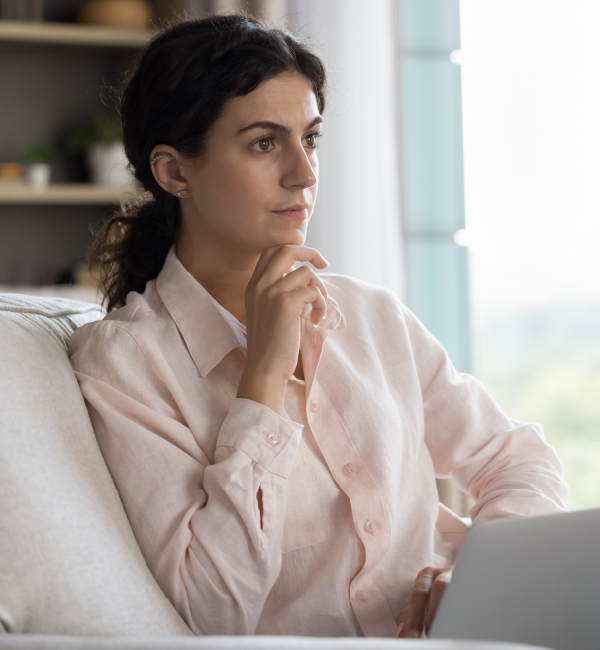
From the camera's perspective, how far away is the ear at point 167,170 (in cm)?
129

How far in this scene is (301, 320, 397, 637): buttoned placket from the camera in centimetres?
107

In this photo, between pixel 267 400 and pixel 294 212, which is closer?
pixel 267 400

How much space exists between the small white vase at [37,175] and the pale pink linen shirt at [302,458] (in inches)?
88.6

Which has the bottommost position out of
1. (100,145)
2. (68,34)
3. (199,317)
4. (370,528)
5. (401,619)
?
(401,619)

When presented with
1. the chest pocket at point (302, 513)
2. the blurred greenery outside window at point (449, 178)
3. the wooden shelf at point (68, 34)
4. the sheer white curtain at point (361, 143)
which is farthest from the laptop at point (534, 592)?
the wooden shelf at point (68, 34)

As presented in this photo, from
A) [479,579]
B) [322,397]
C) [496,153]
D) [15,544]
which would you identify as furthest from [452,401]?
[496,153]

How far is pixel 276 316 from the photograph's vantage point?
1.11 m

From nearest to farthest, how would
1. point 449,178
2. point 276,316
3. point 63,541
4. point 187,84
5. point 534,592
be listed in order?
point 534,592
point 63,541
point 276,316
point 187,84
point 449,178

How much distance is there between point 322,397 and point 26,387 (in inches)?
17.1

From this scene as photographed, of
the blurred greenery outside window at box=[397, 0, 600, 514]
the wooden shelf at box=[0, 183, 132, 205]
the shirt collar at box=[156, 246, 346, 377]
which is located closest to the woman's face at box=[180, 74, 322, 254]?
the shirt collar at box=[156, 246, 346, 377]

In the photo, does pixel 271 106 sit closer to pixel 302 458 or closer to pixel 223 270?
pixel 223 270

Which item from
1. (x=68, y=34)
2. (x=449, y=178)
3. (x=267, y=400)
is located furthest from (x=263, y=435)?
(x=68, y=34)

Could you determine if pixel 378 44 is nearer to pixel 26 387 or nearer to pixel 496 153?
pixel 496 153

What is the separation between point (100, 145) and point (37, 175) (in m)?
0.30
